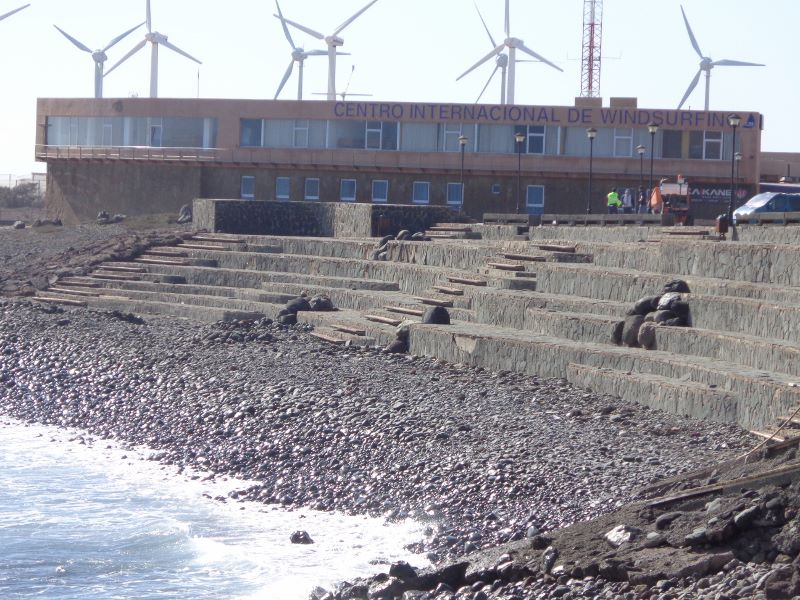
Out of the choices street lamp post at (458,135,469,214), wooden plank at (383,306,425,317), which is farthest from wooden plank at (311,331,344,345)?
street lamp post at (458,135,469,214)

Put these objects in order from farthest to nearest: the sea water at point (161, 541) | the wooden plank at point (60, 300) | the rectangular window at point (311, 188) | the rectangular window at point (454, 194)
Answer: the rectangular window at point (311, 188) → the rectangular window at point (454, 194) → the wooden plank at point (60, 300) → the sea water at point (161, 541)

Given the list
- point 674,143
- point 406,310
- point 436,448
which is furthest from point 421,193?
point 436,448

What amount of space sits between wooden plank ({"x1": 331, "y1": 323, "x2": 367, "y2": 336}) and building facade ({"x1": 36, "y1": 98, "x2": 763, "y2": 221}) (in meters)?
18.8

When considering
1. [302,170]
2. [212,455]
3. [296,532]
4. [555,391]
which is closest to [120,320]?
[212,455]

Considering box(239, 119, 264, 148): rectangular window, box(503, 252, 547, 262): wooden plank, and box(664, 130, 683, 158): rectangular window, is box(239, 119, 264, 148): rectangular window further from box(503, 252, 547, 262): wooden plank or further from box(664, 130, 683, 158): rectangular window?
box(503, 252, 547, 262): wooden plank

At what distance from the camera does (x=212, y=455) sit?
1620 centimetres

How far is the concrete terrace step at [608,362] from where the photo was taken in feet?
44.1

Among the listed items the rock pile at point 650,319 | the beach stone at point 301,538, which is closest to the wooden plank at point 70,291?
the rock pile at point 650,319

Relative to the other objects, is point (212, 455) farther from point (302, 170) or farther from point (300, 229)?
point (302, 170)

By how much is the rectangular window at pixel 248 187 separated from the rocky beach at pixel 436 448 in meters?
21.1

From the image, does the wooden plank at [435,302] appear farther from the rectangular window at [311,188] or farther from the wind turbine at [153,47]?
the wind turbine at [153,47]

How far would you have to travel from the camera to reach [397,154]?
44812 mm

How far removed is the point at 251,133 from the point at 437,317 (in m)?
27.2

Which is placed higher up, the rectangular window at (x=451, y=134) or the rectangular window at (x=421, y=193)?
the rectangular window at (x=451, y=134)
